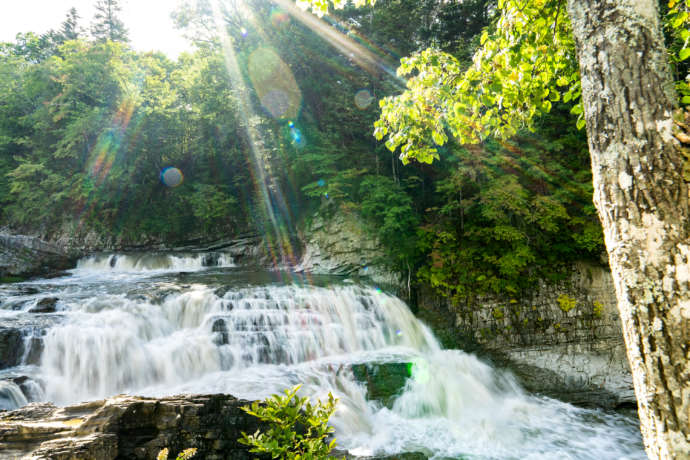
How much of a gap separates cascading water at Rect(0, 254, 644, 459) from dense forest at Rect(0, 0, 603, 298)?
241cm

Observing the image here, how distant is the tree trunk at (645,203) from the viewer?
147 cm

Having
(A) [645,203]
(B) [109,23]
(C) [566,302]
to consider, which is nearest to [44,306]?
(A) [645,203]

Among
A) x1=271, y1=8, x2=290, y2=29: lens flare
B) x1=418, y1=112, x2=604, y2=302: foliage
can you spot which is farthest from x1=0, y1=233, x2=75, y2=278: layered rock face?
x1=418, y1=112, x2=604, y2=302: foliage

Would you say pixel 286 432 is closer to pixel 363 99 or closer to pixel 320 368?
pixel 320 368

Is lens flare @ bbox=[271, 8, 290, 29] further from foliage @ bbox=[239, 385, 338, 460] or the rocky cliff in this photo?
foliage @ bbox=[239, 385, 338, 460]

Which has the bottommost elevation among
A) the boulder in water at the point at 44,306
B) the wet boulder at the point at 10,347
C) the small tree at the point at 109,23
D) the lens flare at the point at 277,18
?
the wet boulder at the point at 10,347

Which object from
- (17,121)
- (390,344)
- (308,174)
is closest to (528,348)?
(390,344)

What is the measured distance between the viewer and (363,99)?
15.1 meters

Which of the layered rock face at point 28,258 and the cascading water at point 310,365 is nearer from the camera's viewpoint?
the cascading water at point 310,365

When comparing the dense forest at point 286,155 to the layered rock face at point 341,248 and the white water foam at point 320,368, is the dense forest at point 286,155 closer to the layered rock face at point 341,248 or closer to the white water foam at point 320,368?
the layered rock face at point 341,248

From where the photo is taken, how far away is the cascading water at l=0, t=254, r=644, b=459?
6020 millimetres

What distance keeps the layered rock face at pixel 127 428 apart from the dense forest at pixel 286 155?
661 cm

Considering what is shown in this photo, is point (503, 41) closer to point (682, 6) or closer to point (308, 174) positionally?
point (682, 6)

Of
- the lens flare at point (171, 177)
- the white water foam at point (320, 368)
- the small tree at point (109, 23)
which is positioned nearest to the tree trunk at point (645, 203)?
the white water foam at point (320, 368)
